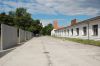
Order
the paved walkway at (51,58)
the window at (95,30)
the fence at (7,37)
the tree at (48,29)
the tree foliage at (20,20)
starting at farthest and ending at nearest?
1. the tree at (48,29)
2. the tree foliage at (20,20)
3. the window at (95,30)
4. the fence at (7,37)
5. the paved walkway at (51,58)

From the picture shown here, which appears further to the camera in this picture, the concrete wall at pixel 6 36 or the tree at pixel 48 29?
the tree at pixel 48 29

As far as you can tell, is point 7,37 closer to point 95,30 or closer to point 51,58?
point 51,58

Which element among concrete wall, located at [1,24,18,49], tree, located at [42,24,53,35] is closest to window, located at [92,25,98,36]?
concrete wall, located at [1,24,18,49]

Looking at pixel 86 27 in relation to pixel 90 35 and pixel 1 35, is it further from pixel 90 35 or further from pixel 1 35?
pixel 1 35

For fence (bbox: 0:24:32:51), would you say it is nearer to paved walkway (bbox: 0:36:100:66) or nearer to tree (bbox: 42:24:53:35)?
paved walkway (bbox: 0:36:100:66)

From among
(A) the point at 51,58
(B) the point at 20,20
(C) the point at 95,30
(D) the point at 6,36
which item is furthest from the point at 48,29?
(A) the point at 51,58

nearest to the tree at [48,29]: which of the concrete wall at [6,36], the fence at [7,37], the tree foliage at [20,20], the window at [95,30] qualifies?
the tree foliage at [20,20]

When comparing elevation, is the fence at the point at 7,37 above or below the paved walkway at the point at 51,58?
above

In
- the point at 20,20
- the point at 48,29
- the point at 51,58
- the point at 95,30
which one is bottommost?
the point at 51,58

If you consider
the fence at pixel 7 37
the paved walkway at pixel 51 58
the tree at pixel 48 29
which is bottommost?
the paved walkway at pixel 51 58

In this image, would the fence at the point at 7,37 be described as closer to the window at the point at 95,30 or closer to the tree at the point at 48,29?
the window at the point at 95,30

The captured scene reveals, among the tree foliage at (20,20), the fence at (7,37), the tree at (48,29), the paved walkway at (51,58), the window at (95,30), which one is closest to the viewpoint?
the paved walkway at (51,58)

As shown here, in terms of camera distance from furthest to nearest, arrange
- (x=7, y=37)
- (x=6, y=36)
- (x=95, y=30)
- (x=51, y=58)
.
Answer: (x=95, y=30) < (x=7, y=37) < (x=6, y=36) < (x=51, y=58)

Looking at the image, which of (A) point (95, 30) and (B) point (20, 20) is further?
(B) point (20, 20)
